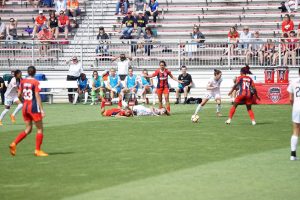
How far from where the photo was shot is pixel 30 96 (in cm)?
1888

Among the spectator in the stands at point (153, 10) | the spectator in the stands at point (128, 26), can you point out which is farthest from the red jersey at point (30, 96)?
the spectator in the stands at point (153, 10)

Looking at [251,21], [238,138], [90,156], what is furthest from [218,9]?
[90,156]

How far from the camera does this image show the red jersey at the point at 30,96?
18.8m

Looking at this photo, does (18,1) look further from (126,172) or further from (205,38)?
(126,172)

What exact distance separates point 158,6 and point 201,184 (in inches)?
1171

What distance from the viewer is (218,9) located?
142 ft

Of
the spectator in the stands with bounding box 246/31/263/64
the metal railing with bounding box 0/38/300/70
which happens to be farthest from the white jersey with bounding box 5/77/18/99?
the spectator in the stands with bounding box 246/31/263/64

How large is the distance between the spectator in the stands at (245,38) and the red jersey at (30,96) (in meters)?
21.0

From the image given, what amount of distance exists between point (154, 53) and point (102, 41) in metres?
2.50

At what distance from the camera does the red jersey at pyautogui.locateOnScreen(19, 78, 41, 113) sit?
741 inches

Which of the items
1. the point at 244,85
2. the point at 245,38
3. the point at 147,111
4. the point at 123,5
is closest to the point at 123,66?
the point at 245,38

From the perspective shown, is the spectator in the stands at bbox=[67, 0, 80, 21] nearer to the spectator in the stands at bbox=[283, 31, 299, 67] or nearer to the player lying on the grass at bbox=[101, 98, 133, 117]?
the spectator in the stands at bbox=[283, 31, 299, 67]

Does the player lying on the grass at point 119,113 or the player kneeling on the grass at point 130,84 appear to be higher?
the player kneeling on the grass at point 130,84

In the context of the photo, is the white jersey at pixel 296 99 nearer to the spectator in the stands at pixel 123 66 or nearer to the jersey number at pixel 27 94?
the jersey number at pixel 27 94
